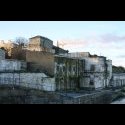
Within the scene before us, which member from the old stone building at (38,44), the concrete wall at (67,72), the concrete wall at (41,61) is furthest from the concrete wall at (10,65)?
the old stone building at (38,44)

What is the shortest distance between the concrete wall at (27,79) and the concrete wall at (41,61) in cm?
187

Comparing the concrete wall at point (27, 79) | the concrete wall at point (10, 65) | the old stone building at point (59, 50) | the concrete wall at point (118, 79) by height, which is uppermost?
the old stone building at point (59, 50)

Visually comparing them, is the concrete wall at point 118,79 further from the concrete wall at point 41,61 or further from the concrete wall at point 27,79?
the concrete wall at point 27,79

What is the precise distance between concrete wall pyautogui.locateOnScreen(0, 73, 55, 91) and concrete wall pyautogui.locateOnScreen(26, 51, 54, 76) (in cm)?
187

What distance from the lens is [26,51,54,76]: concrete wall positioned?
17453mm

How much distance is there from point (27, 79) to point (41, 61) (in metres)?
2.71

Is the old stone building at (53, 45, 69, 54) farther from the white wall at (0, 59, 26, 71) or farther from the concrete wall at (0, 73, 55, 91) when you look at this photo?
the concrete wall at (0, 73, 55, 91)

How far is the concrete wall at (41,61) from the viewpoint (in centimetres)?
1745

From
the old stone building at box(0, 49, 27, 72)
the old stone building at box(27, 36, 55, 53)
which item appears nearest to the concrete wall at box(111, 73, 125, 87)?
the old stone building at box(27, 36, 55, 53)
